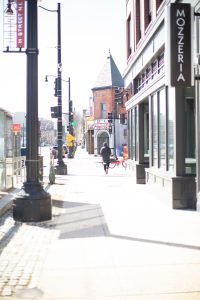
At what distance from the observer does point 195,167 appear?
11.2 meters

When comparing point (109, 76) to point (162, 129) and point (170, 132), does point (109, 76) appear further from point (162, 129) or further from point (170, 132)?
point (170, 132)

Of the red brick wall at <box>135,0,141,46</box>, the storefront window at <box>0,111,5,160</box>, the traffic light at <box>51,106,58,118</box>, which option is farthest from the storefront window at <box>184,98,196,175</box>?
the traffic light at <box>51,106,58,118</box>

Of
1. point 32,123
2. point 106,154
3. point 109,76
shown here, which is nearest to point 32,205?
point 32,123

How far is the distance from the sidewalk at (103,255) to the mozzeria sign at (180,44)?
10.5ft

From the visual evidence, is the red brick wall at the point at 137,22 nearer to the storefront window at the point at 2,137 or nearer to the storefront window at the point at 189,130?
the storefront window at the point at 2,137

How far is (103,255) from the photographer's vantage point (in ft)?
21.2

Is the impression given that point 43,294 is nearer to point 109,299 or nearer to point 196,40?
point 109,299

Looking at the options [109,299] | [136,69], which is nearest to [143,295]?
[109,299]

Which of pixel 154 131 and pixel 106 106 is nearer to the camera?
pixel 154 131

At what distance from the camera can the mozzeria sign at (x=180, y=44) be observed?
9.34m

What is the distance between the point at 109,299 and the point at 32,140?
18.4 feet

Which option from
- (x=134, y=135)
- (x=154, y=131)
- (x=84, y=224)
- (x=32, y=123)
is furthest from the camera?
(x=134, y=135)

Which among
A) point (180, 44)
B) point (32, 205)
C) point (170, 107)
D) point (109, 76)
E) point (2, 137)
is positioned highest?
point (109, 76)

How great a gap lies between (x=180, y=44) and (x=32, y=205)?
4.84 metres
